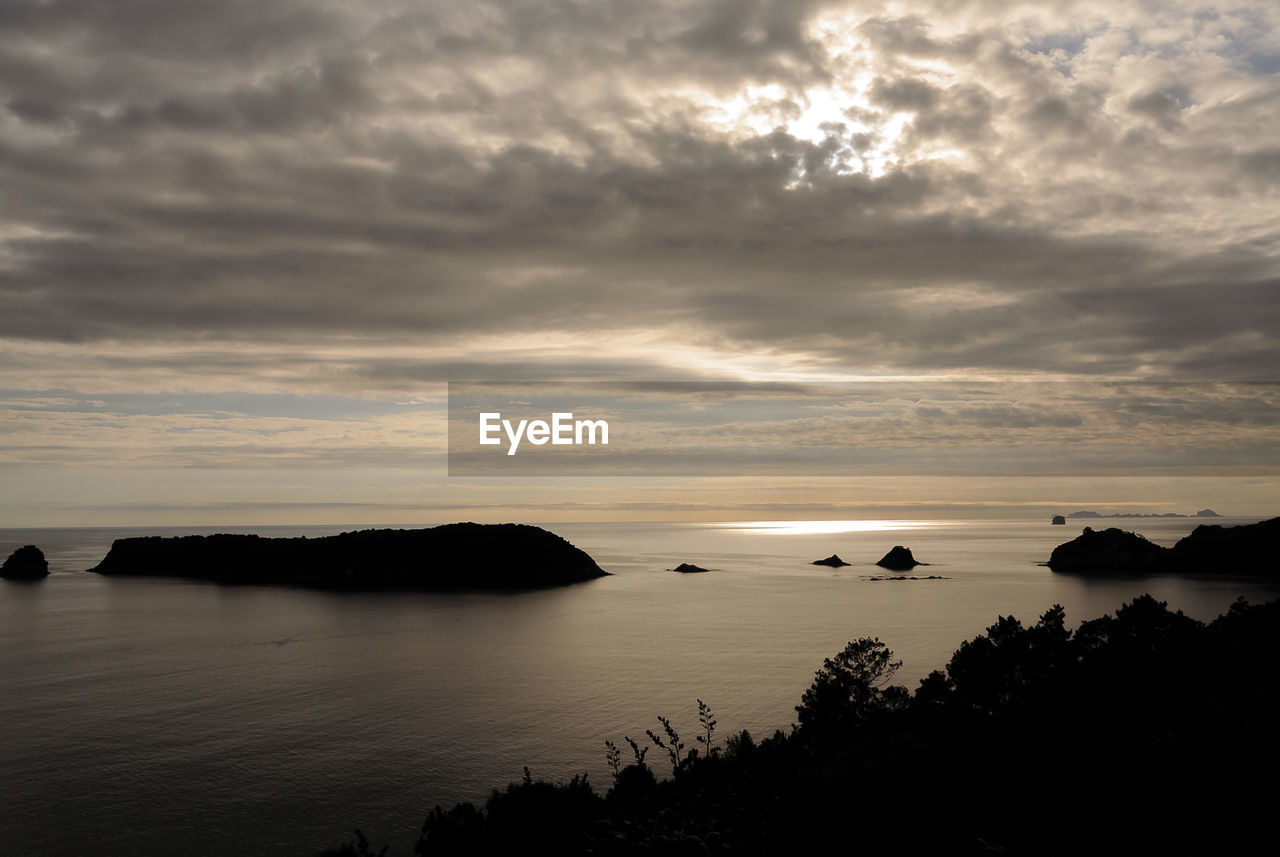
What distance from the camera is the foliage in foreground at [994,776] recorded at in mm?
21750

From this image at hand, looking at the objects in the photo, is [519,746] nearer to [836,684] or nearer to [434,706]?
[434,706]

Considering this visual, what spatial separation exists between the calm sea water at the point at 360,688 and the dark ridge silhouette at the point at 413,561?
71.0ft

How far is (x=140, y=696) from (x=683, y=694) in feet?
163

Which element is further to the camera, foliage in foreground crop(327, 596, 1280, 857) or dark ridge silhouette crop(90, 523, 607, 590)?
dark ridge silhouette crop(90, 523, 607, 590)

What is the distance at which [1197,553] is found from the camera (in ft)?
623

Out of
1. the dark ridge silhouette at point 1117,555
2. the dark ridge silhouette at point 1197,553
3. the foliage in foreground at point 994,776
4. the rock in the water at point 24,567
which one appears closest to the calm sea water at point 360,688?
the foliage in foreground at point 994,776

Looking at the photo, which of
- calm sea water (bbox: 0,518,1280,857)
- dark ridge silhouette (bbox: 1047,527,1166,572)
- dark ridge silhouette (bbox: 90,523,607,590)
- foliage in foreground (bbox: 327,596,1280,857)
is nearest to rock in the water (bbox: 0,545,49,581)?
dark ridge silhouette (bbox: 90,523,607,590)

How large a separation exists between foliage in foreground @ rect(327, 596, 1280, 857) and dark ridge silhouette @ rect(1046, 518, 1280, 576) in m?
171

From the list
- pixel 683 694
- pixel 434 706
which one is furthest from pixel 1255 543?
pixel 434 706

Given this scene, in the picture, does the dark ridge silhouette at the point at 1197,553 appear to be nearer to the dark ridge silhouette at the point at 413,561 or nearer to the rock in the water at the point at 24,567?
the dark ridge silhouette at the point at 413,561

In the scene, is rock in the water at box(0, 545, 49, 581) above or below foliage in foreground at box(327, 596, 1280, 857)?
below

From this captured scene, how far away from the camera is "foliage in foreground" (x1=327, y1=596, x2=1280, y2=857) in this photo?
21.8 metres

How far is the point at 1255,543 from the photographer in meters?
184

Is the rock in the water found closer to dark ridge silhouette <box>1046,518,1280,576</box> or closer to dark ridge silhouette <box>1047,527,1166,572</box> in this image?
dark ridge silhouette <box>1047,527,1166,572</box>
